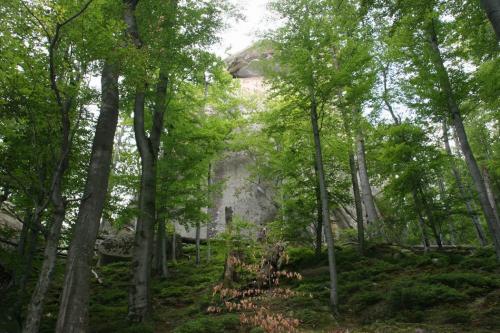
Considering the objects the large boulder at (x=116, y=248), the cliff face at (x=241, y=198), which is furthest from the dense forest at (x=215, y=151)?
the cliff face at (x=241, y=198)

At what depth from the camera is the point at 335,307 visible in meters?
8.10

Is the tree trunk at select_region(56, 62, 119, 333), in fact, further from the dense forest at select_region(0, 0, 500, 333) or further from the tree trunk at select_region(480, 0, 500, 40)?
the tree trunk at select_region(480, 0, 500, 40)

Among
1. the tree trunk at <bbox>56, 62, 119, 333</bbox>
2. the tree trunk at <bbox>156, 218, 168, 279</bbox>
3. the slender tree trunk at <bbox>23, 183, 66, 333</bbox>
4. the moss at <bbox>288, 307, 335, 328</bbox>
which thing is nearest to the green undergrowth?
the moss at <bbox>288, 307, 335, 328</bbox>

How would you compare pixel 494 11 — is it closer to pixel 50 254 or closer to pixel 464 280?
pixel 464 280

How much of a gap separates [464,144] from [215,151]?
891 cm

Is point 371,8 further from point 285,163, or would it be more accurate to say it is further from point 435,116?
point 285,163

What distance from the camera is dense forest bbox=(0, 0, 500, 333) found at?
6.25 m

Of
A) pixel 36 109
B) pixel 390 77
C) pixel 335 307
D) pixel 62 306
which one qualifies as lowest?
pixel 335 307

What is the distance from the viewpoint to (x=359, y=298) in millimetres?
8367

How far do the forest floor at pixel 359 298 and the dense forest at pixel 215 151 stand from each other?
0.05 metres

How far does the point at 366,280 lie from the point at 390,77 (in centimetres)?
968

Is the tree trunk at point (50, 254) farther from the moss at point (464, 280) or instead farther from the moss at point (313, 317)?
the moss at point (464, 280)

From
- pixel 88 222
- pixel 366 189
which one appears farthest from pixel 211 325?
pixel 366 189

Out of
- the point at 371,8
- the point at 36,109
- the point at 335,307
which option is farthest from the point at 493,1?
A: the point at 36,109
